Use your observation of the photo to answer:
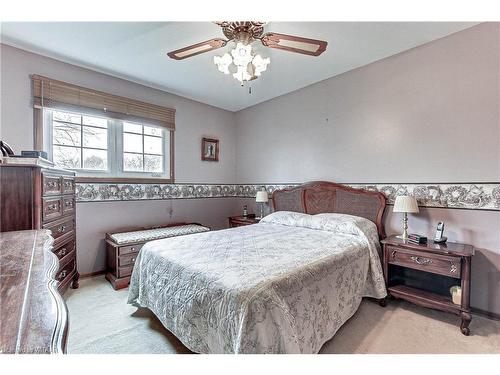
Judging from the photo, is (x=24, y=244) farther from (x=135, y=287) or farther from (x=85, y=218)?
(x=85, y=218)

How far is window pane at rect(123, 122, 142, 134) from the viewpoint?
339cm

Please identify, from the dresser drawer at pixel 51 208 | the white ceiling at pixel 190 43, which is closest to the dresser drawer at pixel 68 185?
the dresser drawer at pixel 51 208

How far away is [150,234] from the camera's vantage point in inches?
123

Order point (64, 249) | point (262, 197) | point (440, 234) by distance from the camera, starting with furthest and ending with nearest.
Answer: point (262, 197), point (64, 249), point (440, 234)

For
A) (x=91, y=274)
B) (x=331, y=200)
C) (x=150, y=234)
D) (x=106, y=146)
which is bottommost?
(x=91, y=274)

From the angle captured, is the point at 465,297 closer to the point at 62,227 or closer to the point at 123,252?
the point at 123,252

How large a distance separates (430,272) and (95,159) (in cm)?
398

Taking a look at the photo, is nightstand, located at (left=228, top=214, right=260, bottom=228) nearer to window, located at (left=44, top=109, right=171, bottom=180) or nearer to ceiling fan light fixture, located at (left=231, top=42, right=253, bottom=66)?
window, located at (left=44, top=109, right=171, bottom=180)

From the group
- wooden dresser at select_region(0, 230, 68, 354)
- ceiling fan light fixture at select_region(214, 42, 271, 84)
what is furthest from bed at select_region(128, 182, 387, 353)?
ceiling fan light fixture at select_region(214, 42, 271, 84)

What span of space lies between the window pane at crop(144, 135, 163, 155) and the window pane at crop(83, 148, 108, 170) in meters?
0.56

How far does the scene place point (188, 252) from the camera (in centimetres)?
192

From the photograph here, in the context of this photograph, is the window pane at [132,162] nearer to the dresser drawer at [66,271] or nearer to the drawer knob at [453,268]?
the dresser drawer at [66,271]

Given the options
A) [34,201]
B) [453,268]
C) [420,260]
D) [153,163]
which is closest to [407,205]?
[420,260]

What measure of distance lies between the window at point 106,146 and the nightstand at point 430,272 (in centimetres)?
321
